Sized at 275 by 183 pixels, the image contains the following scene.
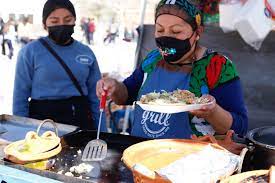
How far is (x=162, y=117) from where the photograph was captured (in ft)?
5.76

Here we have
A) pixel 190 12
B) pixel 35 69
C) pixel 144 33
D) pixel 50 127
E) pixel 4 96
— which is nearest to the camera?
pixel 190 12

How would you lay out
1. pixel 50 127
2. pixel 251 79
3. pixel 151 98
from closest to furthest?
pixel 151 98
pixel 50 127
pixel 251 79

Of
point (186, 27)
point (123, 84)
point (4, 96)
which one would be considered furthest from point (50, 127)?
point (4, 96)

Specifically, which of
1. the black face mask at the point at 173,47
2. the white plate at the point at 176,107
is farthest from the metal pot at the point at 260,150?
the black face mask at the point at 173,47

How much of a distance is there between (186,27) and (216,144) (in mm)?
675

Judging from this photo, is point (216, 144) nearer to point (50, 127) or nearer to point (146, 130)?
point (146, 130)

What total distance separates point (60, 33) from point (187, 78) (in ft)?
4.03

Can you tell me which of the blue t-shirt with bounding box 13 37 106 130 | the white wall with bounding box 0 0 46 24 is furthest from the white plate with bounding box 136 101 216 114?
the white wall with bounding box 0 0 46 24

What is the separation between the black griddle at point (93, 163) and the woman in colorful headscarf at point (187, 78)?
5.0 inches

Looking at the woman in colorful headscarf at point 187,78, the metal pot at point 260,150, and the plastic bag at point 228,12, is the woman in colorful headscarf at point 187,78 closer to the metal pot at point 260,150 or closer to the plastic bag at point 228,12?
the metal pot at point 260,150

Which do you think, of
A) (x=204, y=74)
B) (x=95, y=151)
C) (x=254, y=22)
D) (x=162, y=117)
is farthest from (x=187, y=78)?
(x=254, y=22)

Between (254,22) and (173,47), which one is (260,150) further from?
(254,22)

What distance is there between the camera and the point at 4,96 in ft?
16.2

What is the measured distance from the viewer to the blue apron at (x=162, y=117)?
173cm
